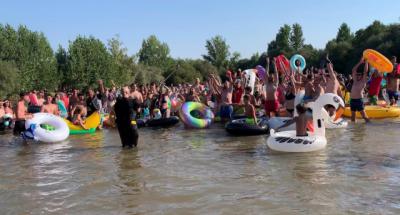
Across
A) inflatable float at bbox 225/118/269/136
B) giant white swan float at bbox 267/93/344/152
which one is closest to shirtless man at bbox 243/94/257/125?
inflatable float at bbox 225/118/269/136

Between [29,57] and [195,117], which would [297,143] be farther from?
[29,57]

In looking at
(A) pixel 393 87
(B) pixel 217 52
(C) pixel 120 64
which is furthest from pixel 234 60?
(A) pixel 393 87

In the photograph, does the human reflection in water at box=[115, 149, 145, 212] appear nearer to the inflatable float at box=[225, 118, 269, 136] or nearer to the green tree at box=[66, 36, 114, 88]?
the inflatable float at box=[225, 118, 269, 136]

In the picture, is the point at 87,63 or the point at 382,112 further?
the point at 87,63

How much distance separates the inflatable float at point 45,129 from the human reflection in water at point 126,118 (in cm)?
238

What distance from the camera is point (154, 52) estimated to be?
86.8 metres

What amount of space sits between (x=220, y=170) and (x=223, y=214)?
2.14 metres

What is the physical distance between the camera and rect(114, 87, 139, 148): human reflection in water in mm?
9125

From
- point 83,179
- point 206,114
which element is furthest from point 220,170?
point 206,114

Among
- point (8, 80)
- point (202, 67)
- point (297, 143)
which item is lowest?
point (297, 143)

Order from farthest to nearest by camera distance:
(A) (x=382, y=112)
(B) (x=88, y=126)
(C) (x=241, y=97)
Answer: (C) (x=241, y=97)
(A) (x=382, y=112)
(B) (x=88, y=126)

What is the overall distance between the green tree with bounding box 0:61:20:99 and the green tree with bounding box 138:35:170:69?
47415 mm

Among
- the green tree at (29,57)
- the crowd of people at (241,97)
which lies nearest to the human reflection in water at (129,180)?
the crowd of people at (241,97)

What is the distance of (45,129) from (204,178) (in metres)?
5.90
